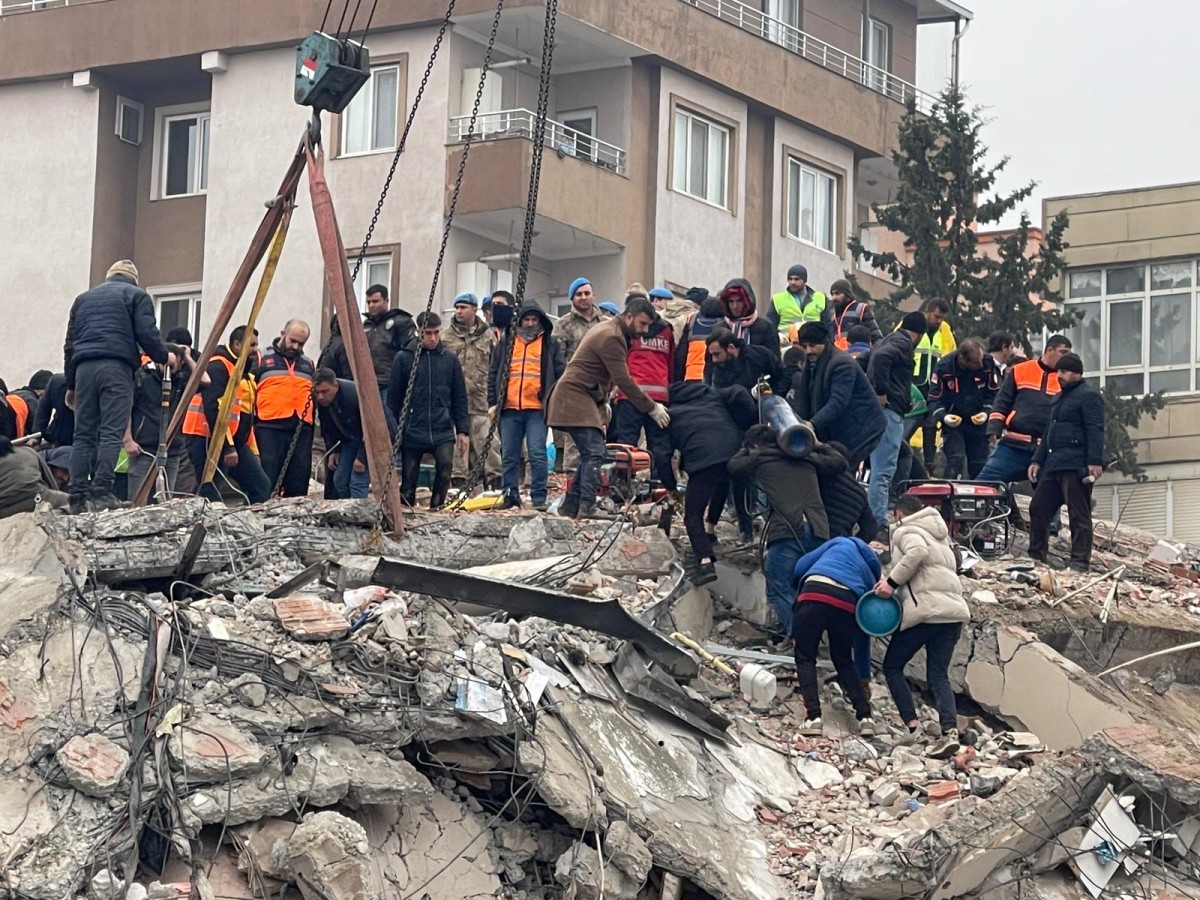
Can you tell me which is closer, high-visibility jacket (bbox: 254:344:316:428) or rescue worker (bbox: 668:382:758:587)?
rescue worker (bbox: 668:382:758:587)

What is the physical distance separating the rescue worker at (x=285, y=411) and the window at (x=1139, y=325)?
1993 cm

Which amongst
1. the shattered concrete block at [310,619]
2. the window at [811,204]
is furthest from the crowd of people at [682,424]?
the window at [811,204]

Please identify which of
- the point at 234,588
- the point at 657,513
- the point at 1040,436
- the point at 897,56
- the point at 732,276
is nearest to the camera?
the point at 234,588

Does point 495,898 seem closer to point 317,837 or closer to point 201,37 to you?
point 317,837

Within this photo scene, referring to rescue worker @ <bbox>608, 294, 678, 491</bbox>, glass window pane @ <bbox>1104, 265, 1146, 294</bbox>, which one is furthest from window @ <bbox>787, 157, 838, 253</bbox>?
rescue worker @ <bbox>608, 294, 678, 491</bbox>

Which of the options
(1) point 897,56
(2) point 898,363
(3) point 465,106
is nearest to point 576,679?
(2) point 898,363

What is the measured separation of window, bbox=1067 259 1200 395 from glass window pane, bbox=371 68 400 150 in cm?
1205

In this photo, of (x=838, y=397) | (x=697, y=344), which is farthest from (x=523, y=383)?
(x=838, y=397)

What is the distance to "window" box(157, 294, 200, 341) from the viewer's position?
30016mm

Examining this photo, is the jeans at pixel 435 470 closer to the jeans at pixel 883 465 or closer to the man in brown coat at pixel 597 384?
the man in brown coat at pixel 597 384

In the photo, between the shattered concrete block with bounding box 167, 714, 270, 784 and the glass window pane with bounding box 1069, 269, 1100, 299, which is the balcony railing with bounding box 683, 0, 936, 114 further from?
the shattered concrete block with bounding box 167, 714, 270, 784

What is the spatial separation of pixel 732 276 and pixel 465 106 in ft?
16.7

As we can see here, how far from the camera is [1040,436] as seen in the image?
17.4 m

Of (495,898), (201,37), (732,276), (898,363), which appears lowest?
(495,898)
